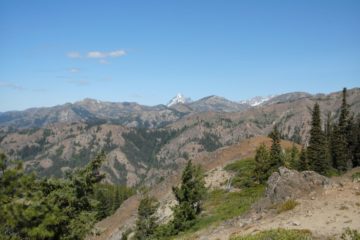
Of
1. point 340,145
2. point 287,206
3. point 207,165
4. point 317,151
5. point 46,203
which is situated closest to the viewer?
point 46,203

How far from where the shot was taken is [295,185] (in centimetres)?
3431

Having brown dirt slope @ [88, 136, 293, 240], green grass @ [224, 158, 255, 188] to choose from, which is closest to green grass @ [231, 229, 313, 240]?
green grass @ [224, 158, 255, 188]

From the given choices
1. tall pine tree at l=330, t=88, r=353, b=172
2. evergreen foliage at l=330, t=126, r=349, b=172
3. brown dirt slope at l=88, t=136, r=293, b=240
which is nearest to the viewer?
evergreen foliage at l=330, t=126, r=349, b=172

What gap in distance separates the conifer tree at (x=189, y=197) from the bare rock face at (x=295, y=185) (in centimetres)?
1509

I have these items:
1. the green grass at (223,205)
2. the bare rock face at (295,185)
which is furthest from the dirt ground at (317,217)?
the green grass at (223,205)

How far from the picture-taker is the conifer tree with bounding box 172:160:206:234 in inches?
1893

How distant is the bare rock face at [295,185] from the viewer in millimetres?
33344

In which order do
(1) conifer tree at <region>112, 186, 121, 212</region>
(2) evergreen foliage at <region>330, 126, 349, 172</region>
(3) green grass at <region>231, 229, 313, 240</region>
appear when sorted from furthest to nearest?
(1) conifer tree at <region>112, 186, 121, 212</region> → (2) evergreen foliage at <region>330, 126, 349, 172</region> → (3) green grass at <region>231, 229, 313, 240</region>

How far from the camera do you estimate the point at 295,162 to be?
79.9 metres

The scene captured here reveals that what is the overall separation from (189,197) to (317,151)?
4248cm

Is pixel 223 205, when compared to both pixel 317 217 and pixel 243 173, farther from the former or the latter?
pixel 317 217

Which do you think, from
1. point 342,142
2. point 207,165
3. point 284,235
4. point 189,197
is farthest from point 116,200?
point 284,235

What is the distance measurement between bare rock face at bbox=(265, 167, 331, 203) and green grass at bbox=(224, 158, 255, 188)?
1059 inches

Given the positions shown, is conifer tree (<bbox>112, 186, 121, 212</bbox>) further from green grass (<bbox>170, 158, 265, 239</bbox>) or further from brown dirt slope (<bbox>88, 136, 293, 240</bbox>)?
green grass (<bbox>170, 158, 265, 239</bbox>)
